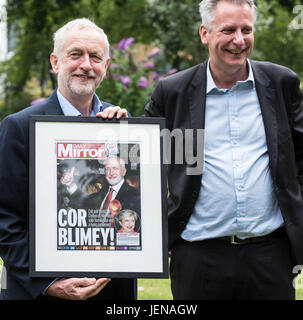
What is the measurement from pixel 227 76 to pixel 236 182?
0.63 meters

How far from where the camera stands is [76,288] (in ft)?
8.54

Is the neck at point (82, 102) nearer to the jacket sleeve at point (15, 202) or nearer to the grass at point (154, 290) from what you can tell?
the jacket sleeve at point (15, 202)

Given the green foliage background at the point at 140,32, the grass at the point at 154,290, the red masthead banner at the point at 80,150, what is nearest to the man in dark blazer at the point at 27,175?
the red masthead banner at the point at 80,150

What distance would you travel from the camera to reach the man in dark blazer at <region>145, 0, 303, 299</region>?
3080 millimetres

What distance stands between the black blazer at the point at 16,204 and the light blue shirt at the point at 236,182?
95cm

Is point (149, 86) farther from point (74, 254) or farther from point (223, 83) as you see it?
point (74, 254)

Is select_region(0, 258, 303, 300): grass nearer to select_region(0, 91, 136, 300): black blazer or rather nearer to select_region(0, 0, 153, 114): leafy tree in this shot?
select_region(0, 91, 136, 300): black blazer

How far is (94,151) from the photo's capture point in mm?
Result: 2697

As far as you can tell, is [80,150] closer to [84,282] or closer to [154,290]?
[84,282]

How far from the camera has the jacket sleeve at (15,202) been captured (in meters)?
2.63

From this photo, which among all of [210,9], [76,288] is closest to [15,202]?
[76,288]

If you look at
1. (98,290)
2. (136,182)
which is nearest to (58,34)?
(136,182)

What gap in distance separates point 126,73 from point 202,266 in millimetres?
7010

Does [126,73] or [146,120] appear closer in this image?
[146,120]
